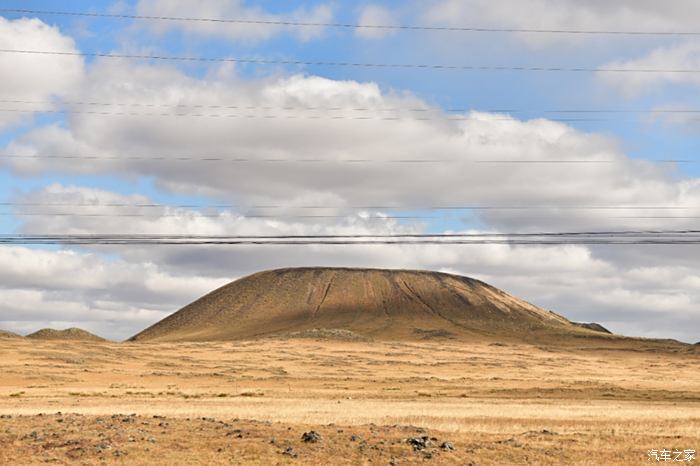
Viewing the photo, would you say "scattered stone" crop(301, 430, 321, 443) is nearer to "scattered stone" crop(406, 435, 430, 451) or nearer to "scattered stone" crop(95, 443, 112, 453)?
"scattered stone" crop(406, 435, 430, 451)

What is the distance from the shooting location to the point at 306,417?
4444 cm

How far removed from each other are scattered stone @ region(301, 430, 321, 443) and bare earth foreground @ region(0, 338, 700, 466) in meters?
0.22

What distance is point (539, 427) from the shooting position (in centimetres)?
3962

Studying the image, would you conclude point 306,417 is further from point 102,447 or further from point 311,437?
point 102,447

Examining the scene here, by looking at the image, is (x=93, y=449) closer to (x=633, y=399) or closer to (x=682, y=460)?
(x=682, y=460)

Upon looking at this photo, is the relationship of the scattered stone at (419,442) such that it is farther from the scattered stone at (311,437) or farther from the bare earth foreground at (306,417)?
the scattered stone at (311,437)

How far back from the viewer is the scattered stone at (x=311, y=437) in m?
30.4

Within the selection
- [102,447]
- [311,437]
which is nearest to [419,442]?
[311,437]

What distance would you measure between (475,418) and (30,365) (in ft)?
244

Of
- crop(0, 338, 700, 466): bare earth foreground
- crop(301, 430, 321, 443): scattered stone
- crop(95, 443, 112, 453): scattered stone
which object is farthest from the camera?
crop(301, 430, 321, 443): scattered stone

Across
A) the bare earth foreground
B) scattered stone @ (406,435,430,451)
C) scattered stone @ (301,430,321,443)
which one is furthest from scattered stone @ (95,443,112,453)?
scattered stone @ (406,435,430,451)

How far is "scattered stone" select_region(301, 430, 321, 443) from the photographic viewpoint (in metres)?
30.4

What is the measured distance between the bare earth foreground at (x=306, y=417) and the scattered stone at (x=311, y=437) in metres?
0.22

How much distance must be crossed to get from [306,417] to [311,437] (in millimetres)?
14054
